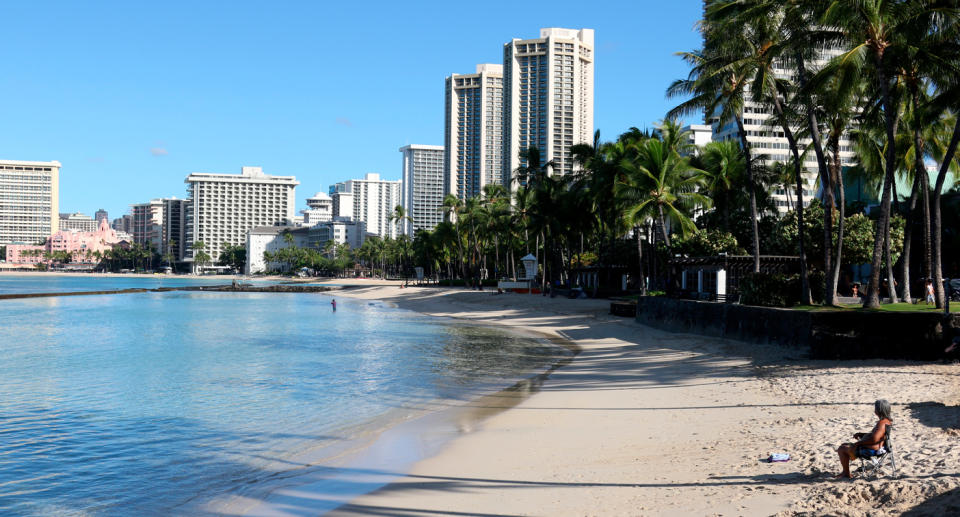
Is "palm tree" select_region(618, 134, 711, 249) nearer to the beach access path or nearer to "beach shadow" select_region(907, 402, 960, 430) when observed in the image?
the beach access path

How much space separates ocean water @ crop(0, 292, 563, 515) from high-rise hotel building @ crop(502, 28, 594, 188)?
11047 cm

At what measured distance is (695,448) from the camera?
31.1ft

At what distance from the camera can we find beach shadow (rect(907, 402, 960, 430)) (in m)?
8.88

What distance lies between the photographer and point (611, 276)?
193ft

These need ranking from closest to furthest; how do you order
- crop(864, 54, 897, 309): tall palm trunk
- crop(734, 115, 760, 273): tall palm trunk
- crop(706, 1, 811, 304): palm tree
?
1. crop(864, 54, 897, 309): tall palm trunk
2. crop(706, 1, 811, 304): palm tree
3. crop(734, 115, 760, 273): tall palm trunk

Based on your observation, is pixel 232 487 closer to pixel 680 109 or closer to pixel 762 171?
pixel 680 109

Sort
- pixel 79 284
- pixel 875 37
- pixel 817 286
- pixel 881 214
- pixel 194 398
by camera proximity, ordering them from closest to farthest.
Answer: pixel 194 398, pixel 875 37, pixel 881 214, pixel 817 286, pixel 79 284

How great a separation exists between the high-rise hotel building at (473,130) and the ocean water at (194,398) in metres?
Result: 138

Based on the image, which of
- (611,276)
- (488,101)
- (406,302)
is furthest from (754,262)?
(488,101)

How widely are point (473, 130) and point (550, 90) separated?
36577 mm

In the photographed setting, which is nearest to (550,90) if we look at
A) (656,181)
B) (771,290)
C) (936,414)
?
(656,181)

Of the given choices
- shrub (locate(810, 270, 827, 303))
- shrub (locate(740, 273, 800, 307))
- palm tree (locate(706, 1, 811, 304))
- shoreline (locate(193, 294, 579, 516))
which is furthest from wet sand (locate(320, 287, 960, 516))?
palm tree (locate(706, 1, 811, 304))

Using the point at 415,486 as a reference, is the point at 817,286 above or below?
above

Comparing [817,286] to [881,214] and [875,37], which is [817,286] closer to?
[881,214]
